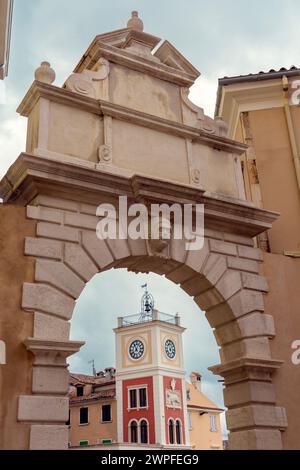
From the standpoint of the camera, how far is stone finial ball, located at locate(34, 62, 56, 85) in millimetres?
8195

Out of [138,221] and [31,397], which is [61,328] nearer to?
[31,397]

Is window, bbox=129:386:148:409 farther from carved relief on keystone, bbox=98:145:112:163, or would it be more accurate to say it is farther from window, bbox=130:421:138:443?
carved relief on keystone, bbox=98:145:112:163

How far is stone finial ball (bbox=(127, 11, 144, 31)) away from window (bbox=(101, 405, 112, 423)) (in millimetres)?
38884

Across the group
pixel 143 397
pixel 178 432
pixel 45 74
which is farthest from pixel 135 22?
pixel 178 432

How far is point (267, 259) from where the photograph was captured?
9180 mm

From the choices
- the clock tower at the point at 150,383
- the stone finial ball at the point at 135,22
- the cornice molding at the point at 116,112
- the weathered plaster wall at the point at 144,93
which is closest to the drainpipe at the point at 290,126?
the cornice molding at the point at 116,112

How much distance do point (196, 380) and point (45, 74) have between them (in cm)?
4910

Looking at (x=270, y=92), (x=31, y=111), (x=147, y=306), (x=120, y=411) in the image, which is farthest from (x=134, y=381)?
(x=31, y=111)

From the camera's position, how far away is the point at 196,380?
54.2 metres

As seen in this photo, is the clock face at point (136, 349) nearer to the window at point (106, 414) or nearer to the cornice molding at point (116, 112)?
the window at point (106, 414)

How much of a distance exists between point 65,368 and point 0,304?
1093 millimetres

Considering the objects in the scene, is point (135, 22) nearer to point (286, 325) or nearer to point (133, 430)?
point (286, 325)

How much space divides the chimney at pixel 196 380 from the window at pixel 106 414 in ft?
35.2

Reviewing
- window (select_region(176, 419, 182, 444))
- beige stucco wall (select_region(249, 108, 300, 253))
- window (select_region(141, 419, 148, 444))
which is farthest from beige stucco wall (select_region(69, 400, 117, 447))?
beige stucco wall (select_region(249, 108, 300, 253))
